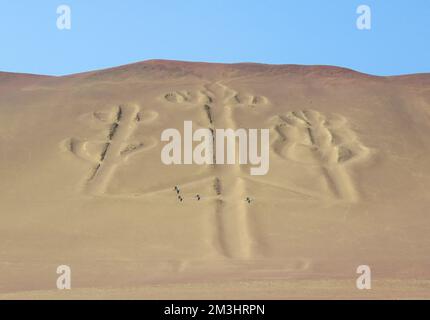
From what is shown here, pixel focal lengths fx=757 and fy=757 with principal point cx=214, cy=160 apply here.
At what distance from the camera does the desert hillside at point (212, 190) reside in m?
14.6

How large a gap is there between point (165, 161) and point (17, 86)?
1253 centimetres

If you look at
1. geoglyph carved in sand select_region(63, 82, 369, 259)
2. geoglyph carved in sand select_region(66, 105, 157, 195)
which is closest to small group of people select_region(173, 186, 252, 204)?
geoglyph carved in sand select_region(63, 82, 369, 259)

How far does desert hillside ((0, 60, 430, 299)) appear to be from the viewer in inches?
576

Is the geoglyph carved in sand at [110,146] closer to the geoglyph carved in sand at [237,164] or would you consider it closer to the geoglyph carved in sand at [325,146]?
the geoglyph carved in sand at [237,164]

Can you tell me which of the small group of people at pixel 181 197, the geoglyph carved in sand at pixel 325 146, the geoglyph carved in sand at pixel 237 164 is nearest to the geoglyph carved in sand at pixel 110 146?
the geoglyph carved in sand at pixel 237 164

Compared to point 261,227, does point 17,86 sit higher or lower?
higher

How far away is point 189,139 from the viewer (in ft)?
82.3

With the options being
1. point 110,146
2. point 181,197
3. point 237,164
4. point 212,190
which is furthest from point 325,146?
point 110,146

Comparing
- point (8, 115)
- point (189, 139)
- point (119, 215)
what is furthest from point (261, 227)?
point (8, 115)

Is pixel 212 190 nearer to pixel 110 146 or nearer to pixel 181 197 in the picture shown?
pixel 181 197

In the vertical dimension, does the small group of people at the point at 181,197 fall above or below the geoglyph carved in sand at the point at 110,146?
below

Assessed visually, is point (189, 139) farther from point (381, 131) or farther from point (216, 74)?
point (216, 74)

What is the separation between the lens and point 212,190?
21.2 meters
